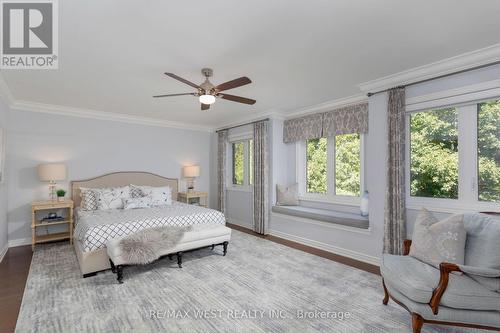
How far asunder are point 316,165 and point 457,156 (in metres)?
2.34

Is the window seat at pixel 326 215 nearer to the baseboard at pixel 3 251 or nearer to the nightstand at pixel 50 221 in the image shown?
the nightstand at pixel 50 221

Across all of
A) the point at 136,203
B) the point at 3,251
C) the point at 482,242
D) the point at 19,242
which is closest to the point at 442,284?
the point at 482,242

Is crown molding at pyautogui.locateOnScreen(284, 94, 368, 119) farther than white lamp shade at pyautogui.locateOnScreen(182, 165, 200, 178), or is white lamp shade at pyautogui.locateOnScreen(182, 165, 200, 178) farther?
white lamp shade at pyautogui.locateOnScreen(182, 165, 200, 178)

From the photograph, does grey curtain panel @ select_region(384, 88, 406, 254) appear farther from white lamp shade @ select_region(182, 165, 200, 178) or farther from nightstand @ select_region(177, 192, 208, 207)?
white lamp shade @ select_region(182, 165, 200, 178)

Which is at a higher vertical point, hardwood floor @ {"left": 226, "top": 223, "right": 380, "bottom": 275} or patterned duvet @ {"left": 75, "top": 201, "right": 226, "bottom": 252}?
patterned duvet @ {"left": 75, "top": 201, "right": 226, "bottom": 252}

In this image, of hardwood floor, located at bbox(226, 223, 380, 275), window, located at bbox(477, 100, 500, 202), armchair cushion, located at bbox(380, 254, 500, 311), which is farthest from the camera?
hardwood floor, located at bbox(226, 223, 380, 275)

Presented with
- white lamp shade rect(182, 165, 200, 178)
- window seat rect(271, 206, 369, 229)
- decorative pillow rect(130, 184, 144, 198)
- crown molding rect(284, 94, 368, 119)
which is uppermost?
crown molding rect(284, 94, 368, 119)

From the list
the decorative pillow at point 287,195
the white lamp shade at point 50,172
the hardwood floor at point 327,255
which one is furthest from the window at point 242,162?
the white lamp shade at point 50,172

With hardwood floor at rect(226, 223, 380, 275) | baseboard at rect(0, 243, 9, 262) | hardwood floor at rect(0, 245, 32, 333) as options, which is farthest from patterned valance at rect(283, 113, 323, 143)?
baseboard at rect(0, 243, 9, 262)

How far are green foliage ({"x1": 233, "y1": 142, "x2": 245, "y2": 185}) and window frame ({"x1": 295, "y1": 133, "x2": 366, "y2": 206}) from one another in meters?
1.57

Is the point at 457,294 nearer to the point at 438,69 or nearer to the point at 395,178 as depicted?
the point at 395,178

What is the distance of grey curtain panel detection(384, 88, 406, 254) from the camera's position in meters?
3.18

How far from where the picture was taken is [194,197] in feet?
20.3

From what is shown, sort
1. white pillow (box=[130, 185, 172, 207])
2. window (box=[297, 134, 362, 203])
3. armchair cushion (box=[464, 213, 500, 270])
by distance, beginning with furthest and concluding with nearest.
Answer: white pillow (box=[130, 185, 172, 207]), window (box=[297, 134, 362, 203]), armchair cushion (box=[464, 213, 500, 270])
